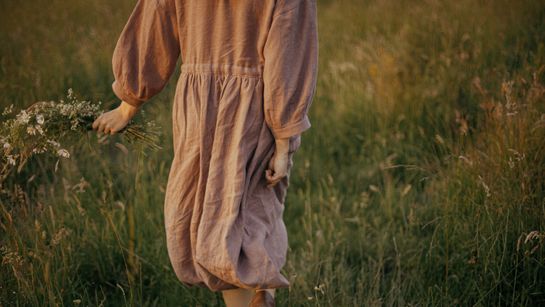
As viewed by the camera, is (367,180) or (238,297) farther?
(367,180)

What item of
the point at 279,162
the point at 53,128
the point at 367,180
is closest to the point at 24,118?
the point at 53,128

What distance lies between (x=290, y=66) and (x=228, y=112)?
25 cm

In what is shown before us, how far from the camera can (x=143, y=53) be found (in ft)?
6.62

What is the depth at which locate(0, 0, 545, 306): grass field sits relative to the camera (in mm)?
2551

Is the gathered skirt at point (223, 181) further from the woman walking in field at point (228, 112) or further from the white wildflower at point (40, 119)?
the white wildflower at point (40, 119)

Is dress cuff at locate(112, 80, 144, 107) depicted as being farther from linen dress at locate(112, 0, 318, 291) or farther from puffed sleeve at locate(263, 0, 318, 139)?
puffed sleeve at locate(263, 0, 318, 139)

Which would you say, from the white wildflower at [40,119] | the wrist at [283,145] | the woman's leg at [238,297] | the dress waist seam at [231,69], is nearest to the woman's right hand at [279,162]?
the wrist at [283,145]

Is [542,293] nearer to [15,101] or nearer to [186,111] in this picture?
[186,111]

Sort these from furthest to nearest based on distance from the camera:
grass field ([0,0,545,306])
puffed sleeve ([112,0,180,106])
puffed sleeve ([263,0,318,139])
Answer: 1. grass field ([0,0,545,306])
2. puffed sleeve ([112,0,180,106])
3. puffed sleeve ([263,0,318,139])

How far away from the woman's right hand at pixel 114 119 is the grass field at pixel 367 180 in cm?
13

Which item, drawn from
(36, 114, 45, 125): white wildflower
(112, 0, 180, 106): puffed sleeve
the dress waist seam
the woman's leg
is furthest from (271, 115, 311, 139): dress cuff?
(36, 114, 45, 125): white wildflower

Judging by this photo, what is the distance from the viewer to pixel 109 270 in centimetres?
281

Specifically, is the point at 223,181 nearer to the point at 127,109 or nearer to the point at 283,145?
the point at 283,145

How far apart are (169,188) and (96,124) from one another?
365 millimetres
